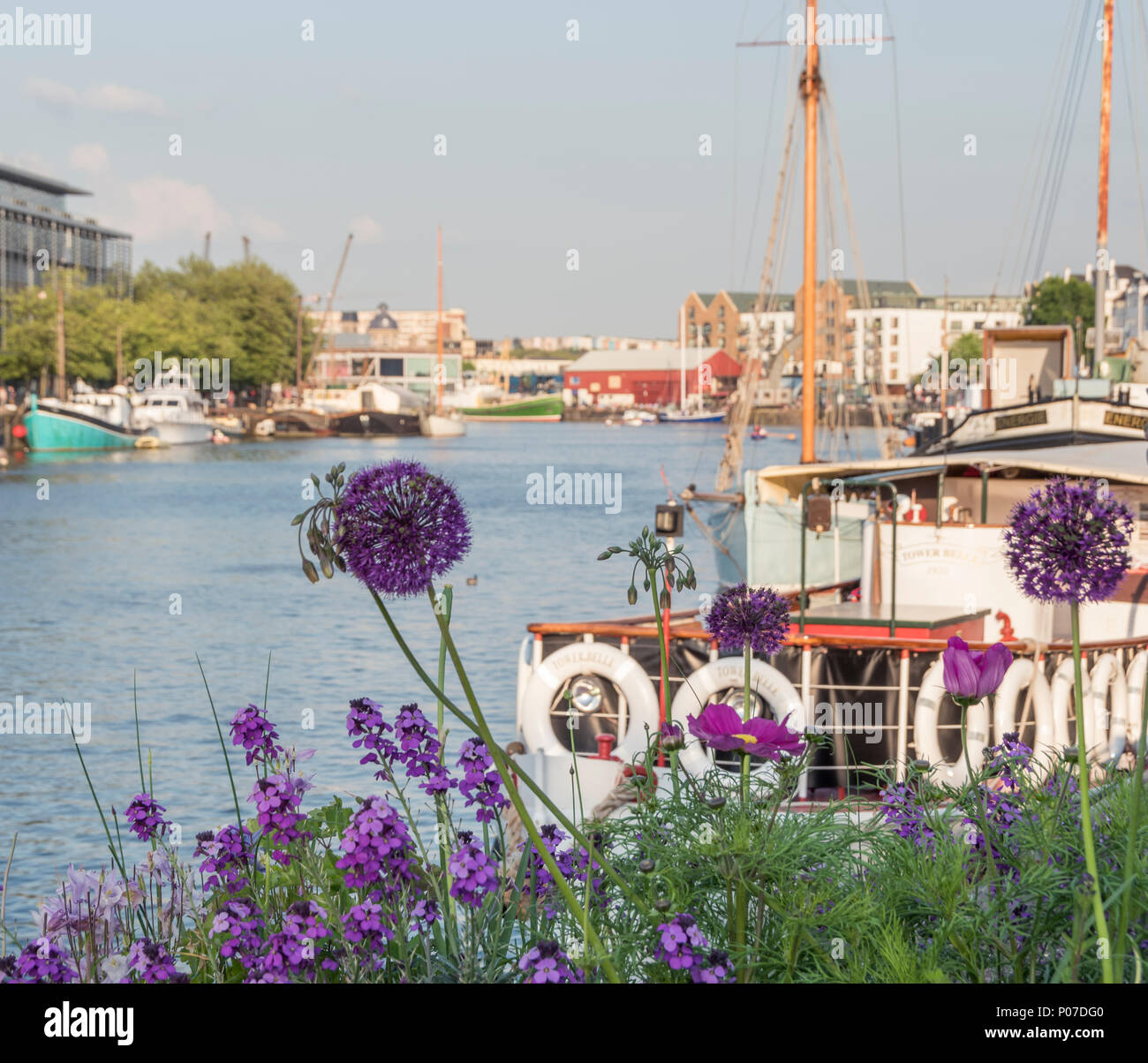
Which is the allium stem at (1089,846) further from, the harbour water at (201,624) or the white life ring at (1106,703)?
the white life ring at (1106,703)

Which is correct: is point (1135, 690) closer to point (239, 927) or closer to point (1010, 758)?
point (1010, 758)

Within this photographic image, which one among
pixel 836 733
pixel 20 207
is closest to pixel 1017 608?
pixel 836 733

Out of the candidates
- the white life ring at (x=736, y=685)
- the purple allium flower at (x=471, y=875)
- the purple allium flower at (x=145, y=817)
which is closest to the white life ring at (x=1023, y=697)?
the white life ring at (x=736, y=685)

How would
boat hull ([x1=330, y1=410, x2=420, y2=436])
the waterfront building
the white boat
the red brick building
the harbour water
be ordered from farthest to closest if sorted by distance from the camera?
1. the red brick building
2. boat hull ([x1=330, y1=410, x2=420, y2=436])
3. the waterfront building
4. the white boat
5. the harbour water

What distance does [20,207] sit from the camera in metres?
119

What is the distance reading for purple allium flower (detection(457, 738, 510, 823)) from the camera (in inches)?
141

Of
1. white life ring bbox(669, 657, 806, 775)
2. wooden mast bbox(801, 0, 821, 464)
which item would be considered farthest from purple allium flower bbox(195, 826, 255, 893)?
wooden mast bbox(801, 0, 821, 464)

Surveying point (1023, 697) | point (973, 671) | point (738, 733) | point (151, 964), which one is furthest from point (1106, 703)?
point (151, 964)

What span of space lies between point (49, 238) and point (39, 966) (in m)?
132

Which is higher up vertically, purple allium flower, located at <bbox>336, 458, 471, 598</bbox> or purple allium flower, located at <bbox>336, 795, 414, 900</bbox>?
purple allium flower, located at <bbox>336, 458, 471, 598</bbox>

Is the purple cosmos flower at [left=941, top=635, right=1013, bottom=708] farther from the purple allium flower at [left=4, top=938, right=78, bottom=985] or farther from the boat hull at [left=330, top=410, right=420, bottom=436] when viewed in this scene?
the boat hull at [left=330, top=410, right=420, bottom=436]

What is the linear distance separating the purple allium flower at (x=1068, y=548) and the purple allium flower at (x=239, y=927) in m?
1.99

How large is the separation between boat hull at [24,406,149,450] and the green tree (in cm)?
6604
